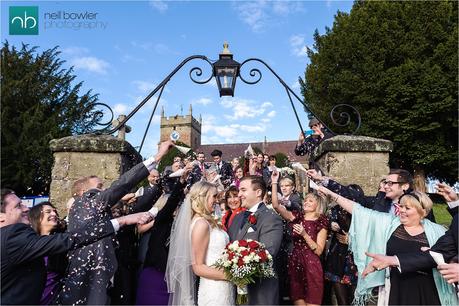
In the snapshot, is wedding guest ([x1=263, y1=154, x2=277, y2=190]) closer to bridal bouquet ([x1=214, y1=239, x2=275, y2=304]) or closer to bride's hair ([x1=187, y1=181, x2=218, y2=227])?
bride's hair ([x1=187, y1=181, x2=218, y2=227])

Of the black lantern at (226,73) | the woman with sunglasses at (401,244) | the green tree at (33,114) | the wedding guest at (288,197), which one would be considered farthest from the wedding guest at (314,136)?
the green tree at (33,114)

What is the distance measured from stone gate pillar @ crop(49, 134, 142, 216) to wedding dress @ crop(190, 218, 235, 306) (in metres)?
2.38

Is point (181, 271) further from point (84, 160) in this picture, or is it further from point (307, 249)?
point (84, 160)

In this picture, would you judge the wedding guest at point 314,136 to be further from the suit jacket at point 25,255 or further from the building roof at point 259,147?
the building roof at point 259,147

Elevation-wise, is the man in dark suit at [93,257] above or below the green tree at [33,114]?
below

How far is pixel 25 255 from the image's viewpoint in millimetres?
3039

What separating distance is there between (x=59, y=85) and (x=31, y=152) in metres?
4.71

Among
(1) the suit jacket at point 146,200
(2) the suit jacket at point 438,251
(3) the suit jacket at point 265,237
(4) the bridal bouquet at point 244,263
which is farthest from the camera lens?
(1) the suit jacket at point 146,200

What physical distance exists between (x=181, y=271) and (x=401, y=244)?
2.31 metres

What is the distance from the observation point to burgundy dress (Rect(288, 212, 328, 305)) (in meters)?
5.11

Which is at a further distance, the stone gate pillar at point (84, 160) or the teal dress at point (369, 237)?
the stone gate pillar at point (84, 160)

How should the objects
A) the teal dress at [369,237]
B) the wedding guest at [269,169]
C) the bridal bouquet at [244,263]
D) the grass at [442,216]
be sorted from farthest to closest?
the grass at [442,216], the wedding guest at [269,169], the teal dress at [369,237], the bridal bouquet at [244,263]

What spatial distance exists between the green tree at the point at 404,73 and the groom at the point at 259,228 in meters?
20.0

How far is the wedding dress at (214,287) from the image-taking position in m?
3.94
